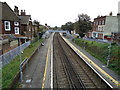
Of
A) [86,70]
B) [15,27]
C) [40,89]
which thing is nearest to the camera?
[40,89]

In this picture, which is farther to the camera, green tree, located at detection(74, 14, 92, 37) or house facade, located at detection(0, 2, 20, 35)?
green tree, located at detection(74, 14, 92, 37)

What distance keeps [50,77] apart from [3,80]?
16.1ft

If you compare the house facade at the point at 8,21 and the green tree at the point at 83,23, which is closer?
the house facade at the point at 8,21

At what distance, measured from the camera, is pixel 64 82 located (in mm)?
12742

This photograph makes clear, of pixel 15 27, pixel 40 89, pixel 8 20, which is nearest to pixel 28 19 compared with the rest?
pixel 15 27

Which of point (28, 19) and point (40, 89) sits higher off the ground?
point (28, 19)

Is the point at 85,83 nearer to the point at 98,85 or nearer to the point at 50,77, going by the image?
the point at 98,85

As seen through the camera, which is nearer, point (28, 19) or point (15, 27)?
point (15, 27)

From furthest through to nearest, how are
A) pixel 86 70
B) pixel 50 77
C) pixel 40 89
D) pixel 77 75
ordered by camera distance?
pixel 86 70
pixel 77 75
pixel 50 77
pixel 40 89

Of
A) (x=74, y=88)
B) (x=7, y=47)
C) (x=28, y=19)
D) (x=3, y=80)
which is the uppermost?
(x=28, y=19)

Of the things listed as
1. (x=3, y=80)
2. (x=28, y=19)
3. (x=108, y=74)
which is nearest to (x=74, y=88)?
(x=108, y=74)

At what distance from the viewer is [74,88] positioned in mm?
11383

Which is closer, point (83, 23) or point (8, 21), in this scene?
point (8, 21)

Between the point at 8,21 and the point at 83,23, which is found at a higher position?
the point at 83,23
